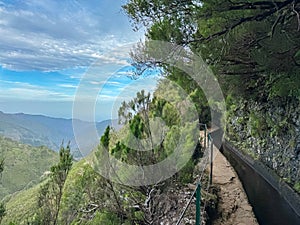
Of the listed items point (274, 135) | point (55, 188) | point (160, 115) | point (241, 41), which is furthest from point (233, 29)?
point (274, 135)

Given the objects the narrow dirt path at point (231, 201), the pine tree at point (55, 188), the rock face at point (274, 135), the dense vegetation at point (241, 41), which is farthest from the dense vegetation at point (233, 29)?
the pine tree at point (55, 188)

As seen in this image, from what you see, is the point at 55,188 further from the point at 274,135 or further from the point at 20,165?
the point at 20,165

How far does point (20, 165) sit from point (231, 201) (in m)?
16.6

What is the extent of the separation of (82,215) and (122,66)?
2.22m

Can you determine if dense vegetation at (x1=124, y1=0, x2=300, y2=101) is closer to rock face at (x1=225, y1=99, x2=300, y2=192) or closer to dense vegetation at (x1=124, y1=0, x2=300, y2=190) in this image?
dense vegetation at (x1=124, y1=0, x2=300, y2=190)

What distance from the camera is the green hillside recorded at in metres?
15.3

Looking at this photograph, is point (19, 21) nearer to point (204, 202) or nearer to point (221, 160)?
point (221, 160)

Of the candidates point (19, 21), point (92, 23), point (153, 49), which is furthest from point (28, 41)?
point (153, 49)

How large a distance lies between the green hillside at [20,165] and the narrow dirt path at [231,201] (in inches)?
377

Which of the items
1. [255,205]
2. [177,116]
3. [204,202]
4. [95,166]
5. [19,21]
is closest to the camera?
[95,166]

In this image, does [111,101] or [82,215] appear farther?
[111,101]

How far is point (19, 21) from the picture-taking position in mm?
8922

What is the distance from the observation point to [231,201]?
481 centimetres

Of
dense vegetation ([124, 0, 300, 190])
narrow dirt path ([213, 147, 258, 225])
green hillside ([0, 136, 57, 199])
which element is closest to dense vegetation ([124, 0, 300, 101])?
dense vegetation ([124, 0, 300, 190])
